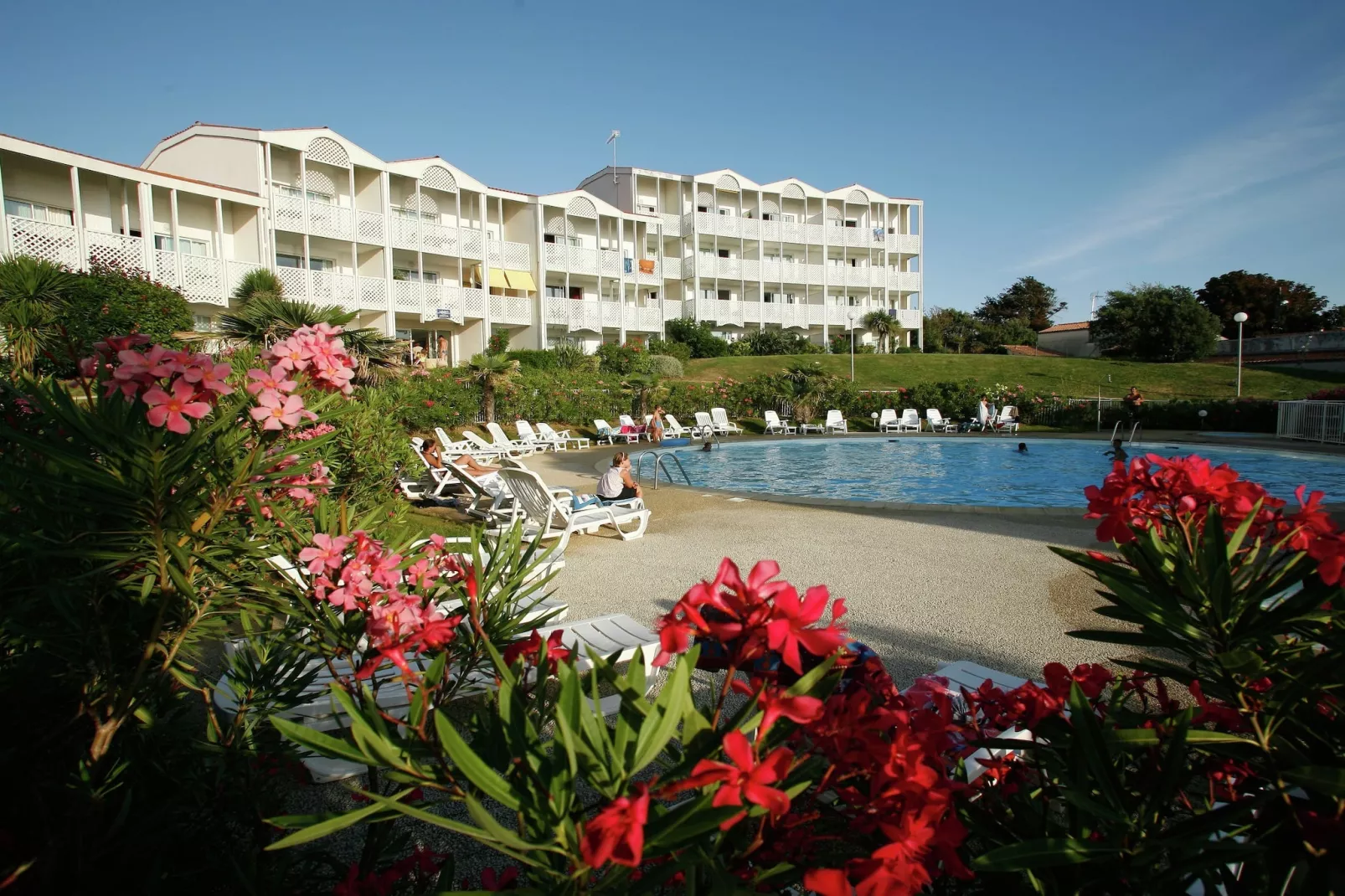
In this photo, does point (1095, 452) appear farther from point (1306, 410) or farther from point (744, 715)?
point (744, 715)

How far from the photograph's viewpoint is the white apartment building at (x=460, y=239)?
77.7 ft

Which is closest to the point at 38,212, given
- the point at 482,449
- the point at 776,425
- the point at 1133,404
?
the point at 482,449

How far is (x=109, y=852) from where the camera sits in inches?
59.4

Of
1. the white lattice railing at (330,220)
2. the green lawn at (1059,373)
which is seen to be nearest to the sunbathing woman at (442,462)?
the white lattice railing at (330,220)

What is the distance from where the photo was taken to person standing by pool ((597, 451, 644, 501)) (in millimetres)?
8906

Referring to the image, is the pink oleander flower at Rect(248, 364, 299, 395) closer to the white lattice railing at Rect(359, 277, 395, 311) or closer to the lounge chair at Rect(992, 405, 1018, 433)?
the lounge chair at Rect(992, 405, 1018, 433)

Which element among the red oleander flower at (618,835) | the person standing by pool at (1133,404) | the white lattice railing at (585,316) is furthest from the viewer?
the white lattice railing at (585,316)

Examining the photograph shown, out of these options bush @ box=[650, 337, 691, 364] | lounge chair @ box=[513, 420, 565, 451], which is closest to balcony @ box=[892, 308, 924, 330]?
bush @ box=[650, 337, 691, 364]

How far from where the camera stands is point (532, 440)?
67.9 ft

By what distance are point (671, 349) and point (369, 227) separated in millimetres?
14781

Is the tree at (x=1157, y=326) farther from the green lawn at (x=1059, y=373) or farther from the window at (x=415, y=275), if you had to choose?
the window at (x=415, y=275)

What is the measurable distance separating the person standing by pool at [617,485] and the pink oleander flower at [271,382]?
705cm

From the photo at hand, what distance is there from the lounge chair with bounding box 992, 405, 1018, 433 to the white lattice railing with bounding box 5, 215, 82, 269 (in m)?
28.2

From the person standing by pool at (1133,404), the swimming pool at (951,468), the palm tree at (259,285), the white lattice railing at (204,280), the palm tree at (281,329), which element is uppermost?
the white lattice railing at (204,280)
